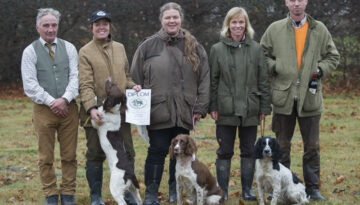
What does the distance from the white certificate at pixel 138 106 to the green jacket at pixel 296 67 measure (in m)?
1.66

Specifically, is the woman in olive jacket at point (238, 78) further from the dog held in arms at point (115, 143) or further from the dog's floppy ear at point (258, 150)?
the dog held in arms at point (115, 143)

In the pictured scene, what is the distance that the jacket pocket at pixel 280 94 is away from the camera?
5.59 m

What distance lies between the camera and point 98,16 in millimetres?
5113

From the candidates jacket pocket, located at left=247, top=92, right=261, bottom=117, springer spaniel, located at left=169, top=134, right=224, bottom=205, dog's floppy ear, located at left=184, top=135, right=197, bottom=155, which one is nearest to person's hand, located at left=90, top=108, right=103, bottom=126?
springer spaniel, located at left=169, top=134, right=224, bottom=205

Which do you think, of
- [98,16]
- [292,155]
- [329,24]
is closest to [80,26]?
[329,24]

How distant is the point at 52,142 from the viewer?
5.29 m

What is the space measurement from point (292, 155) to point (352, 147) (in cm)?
147

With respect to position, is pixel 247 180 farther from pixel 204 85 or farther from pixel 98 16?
pixel 98 16

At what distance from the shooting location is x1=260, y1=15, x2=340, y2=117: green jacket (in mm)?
5539

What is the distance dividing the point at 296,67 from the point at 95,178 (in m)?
2.88

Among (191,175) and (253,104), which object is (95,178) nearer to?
(191,175)

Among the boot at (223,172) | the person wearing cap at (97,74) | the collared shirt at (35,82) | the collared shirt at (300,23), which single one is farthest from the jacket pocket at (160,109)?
the collared shirt at (300,23)

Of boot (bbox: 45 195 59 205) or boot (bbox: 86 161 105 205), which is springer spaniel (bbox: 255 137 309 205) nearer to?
boot (bbox: 86 161 105 205)

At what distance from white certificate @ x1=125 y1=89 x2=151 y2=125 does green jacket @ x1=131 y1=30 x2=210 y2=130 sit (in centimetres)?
14
